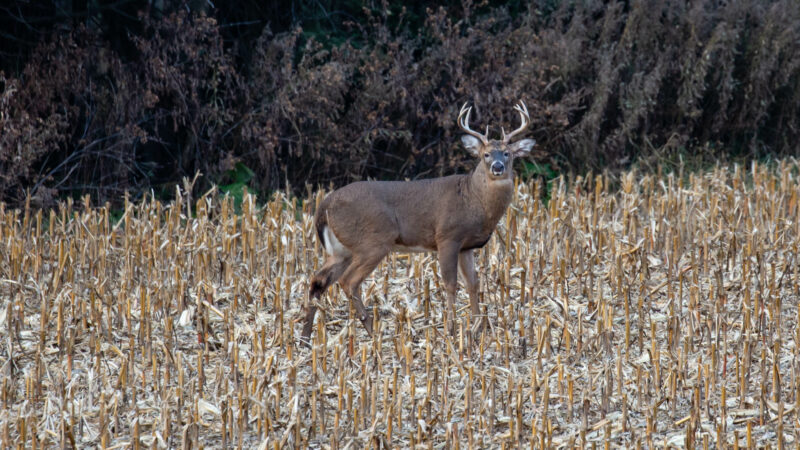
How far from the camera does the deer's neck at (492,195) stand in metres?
7.26

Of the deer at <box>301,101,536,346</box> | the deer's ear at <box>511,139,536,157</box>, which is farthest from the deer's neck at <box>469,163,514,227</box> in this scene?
the deer's ear at <box>511,139,536,157</box>

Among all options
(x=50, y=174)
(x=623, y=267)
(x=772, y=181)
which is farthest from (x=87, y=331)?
(x=772, y=181)

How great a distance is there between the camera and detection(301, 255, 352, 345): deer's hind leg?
6691 mm

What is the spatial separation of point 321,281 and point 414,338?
73cm

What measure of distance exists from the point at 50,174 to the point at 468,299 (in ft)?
16.4

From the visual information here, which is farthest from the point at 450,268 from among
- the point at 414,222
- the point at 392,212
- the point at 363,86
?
the point at 363,86

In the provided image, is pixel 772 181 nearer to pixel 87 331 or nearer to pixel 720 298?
pixel 720 298

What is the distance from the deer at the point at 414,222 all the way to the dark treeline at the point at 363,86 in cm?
419

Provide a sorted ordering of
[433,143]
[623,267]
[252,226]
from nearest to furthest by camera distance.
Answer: [623,267]
[252,226]
[433,143]

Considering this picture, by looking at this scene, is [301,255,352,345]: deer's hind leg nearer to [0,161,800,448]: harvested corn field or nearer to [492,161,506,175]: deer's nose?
[0,161,800,448]: harvested corn field

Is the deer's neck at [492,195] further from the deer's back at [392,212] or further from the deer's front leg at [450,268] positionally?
the deer's front leg at [450,268]

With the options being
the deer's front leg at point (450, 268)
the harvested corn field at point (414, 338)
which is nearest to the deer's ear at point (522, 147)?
the harvested corn field at point (414, 338)

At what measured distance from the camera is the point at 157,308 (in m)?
6.86

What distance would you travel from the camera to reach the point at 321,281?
22.9 feet
